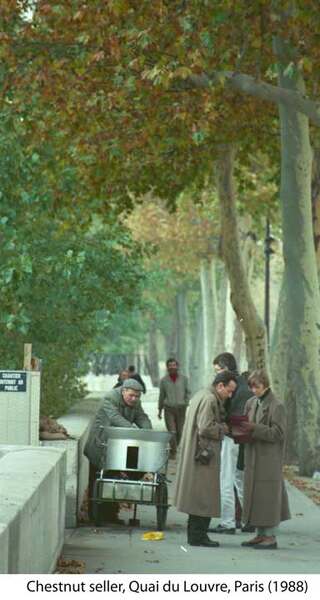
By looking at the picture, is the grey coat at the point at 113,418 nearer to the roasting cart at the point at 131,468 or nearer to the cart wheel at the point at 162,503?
the roasting cart at the point at 131,468

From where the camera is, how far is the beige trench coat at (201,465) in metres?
16.5

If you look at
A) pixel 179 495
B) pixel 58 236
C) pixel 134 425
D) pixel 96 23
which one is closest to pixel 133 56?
pixel 96 23

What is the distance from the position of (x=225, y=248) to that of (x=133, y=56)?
1350cm

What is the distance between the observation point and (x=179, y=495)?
54.5 feet

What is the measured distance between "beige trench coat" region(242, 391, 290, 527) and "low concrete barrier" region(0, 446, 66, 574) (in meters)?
2.11

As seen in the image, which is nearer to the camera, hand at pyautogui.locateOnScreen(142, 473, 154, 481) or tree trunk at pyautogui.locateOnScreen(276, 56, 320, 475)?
hand at pyautogui.locateOnScreen(142, 473, 154, 481)

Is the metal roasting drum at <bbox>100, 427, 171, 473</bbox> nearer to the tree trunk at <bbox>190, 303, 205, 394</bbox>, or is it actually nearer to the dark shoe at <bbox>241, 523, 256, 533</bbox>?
the dark shoe at <bbox>241, 523, 256, 533</bbox>

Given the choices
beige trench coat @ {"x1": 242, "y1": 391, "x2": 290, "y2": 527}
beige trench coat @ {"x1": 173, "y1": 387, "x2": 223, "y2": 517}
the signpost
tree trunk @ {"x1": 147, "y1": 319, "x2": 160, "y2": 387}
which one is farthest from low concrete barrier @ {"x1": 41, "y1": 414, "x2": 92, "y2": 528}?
tree trunk @ {"x1": 147, "y1": 319, "x2": 160, "y2": 387}

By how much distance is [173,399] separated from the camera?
104 feet

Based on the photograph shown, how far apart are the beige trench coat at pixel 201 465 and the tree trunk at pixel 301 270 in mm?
12089

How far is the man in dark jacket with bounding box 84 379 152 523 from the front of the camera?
18.2 metres

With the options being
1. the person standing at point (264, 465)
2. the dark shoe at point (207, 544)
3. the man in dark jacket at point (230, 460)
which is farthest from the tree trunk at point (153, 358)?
the dark shoe at point (207, 544)

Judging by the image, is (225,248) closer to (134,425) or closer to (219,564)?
(134,425)

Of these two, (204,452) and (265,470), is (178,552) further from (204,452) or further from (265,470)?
(265,470)
